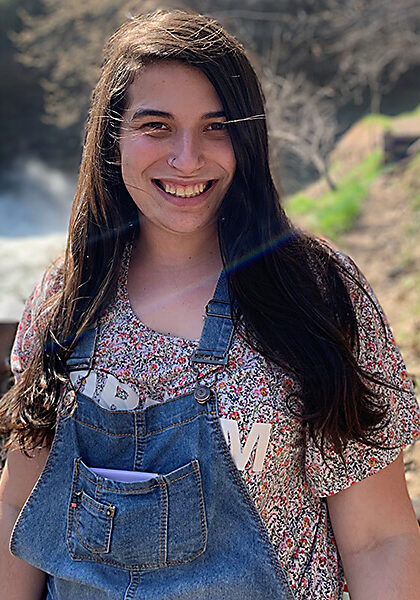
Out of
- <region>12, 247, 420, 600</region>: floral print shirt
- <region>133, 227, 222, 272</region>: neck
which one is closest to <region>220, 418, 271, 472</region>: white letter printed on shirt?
<region>12, 247, 420, 600</region>: floral print shirt

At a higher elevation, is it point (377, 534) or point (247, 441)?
point (247, 441)

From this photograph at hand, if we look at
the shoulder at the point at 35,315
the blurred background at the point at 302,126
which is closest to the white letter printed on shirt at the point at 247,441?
the shoulder at the point at 35,315

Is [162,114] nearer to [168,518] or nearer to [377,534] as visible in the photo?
[168,518]

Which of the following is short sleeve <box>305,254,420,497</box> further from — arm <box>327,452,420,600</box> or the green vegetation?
the green vegetation

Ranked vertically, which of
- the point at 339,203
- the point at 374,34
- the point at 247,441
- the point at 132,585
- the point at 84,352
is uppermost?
the point at 374,34

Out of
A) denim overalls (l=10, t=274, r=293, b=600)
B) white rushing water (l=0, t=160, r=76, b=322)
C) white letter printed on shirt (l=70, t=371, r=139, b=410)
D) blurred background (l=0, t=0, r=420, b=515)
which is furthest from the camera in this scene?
white rushing water (l=0, t=160, r=76, b=322)

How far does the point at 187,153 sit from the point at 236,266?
0.75ft

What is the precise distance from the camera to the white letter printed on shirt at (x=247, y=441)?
4.16ft

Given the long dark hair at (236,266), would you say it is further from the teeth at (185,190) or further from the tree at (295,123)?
the tree at (295,123)

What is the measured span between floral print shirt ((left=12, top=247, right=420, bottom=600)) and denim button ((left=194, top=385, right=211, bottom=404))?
0.06ft

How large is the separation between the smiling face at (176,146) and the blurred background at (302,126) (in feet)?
3.55

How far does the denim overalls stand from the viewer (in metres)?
1.25

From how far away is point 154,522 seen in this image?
1.26 m

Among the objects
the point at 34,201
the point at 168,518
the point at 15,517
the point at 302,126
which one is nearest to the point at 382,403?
the point at 168,518
